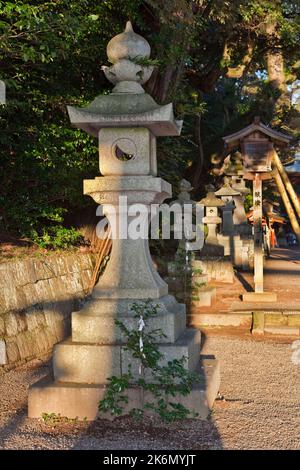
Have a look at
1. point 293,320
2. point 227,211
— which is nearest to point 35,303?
point 293,320

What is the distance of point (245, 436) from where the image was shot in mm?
3697

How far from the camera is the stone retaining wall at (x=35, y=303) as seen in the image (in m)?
6.09

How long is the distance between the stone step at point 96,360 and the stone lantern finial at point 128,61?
7.61 ft

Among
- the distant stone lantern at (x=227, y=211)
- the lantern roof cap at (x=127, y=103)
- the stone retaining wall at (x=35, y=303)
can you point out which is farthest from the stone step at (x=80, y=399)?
the distant stone lantern at (x=227, y=211)

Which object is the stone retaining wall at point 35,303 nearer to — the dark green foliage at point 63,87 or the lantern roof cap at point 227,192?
the dark green foliage at point 63,87

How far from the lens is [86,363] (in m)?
4.16

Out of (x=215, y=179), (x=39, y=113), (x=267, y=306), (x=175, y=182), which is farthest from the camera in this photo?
(x=215, y=179)

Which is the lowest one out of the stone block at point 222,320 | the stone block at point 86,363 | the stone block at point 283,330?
the stone block at point 283,330

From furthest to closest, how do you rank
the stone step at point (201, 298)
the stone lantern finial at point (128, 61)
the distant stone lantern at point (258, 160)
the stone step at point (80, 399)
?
1. the distant stone lantern at point (258, 160)
2. the stone step at point (201, 298)
3. the stone lantern finial at point (128, 61)
4. the stone step at point (80, 399)

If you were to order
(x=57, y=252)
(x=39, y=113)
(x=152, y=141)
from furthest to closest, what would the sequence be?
(x=57, y=252)
(x=39, y=113)
(x=152, y=141)

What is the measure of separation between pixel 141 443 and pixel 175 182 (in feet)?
26.9

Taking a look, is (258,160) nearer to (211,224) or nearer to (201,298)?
(201,298)

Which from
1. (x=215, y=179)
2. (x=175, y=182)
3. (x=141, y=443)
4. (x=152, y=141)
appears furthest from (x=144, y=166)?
(x=215, y=179)

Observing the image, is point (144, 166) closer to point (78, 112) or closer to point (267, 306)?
point (78, 112)
